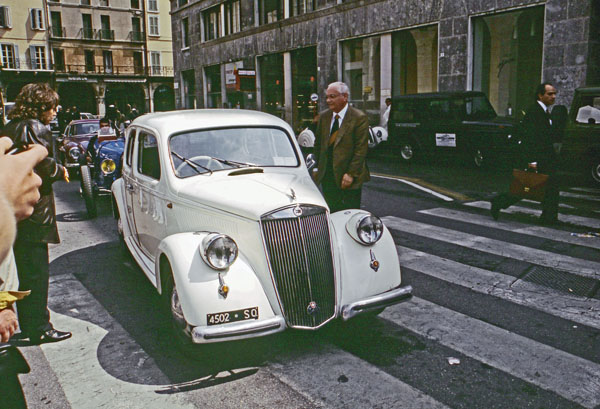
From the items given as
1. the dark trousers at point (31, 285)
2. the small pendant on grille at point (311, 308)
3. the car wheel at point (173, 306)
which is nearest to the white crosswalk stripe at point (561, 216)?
the small pendant on grille at point (311, 308)

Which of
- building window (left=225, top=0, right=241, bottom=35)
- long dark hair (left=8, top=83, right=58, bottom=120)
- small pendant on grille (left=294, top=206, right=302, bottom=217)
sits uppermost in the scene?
building window (left=225, top=0, right=241, bottom=35)

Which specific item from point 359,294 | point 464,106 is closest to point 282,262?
point 359,294

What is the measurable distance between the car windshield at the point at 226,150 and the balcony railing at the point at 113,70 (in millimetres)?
57507

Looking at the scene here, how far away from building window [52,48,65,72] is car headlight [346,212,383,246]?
5966 centimetres

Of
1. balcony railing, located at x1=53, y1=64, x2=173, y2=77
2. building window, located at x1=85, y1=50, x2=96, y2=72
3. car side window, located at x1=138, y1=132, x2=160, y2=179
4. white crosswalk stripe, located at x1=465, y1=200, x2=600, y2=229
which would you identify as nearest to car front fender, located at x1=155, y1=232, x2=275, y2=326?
car side window, located at x1=138, y1=132, x2=160, y2=179

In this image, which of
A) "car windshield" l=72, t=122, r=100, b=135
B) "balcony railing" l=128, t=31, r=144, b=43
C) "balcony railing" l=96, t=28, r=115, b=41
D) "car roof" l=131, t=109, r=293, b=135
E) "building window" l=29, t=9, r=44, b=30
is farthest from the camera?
"balcony railing" l=128, t=31, r=144, b=43

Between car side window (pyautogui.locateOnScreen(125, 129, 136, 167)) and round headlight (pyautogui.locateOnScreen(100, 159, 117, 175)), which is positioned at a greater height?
car side window (pyautogui.locateOnScreen(125, 129, 136, 167))

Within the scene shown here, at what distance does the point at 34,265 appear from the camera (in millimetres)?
4305

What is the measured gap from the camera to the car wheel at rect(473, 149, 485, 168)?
14.4 meters

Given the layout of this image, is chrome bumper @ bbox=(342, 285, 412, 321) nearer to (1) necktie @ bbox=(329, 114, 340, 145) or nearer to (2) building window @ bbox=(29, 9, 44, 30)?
(1) necktie @ bbox=(329, 114, 340, 145)

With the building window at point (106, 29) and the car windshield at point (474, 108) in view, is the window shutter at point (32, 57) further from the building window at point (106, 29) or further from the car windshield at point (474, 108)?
the car windshield at point (474, 108)

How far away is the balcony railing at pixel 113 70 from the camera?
57.1 metres

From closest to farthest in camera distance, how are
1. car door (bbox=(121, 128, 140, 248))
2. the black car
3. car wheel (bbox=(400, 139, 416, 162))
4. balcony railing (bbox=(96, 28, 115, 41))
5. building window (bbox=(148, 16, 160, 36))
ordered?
car door (bbox=(121, 128, 140, 248)) → the black car → car wheel (bbox=(400, 139, 416, 162)) → balcony railing (bbox=(96, 28, 115, 41)) → building window (bbox=(148, 16, 160, 36))

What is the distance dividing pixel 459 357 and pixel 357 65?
21.6 m
